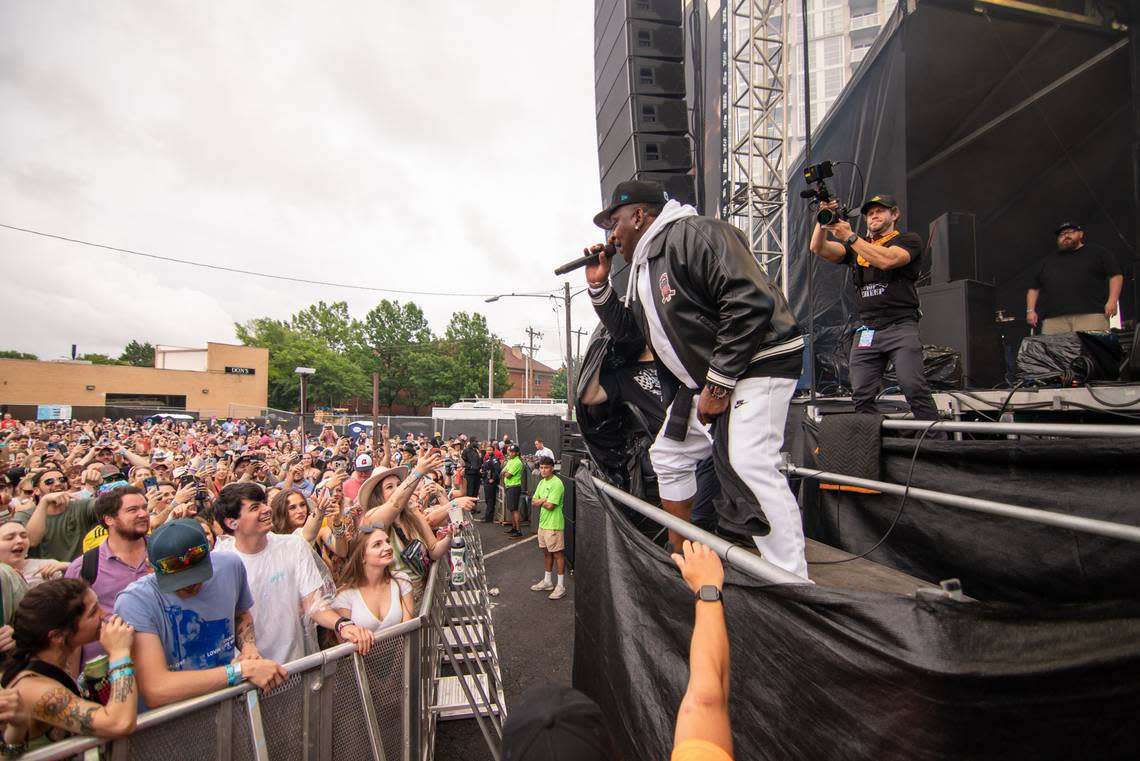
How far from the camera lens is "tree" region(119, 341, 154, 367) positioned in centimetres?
9369

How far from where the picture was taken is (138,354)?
9462 centimetres

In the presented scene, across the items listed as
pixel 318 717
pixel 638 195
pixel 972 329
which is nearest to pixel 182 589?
pixel 318 717

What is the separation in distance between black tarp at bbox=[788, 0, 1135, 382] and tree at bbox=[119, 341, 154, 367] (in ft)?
376

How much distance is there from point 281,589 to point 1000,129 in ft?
33.6

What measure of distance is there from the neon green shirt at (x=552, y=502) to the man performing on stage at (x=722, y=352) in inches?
208

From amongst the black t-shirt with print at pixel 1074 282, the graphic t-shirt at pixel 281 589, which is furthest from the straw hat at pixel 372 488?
the black t-shirt with print at pixel 1074 282

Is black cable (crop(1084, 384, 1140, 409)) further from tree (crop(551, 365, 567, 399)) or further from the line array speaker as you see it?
tree (crop(551, 365, 567, 399))

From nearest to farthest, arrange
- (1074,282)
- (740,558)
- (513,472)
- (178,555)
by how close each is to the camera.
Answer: (740,558) < (178,555) < (1074,282) < (513,472)

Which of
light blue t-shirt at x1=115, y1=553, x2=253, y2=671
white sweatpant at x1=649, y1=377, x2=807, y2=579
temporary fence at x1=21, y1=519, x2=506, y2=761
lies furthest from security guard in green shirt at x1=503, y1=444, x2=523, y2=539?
white sweatpant at x1=649, y1=377, x2=807, y2=579

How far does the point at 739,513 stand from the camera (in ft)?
6.79

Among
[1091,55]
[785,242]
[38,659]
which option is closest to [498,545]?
[785,242]

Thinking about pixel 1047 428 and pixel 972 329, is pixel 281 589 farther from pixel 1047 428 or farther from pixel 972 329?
pixel 972 329

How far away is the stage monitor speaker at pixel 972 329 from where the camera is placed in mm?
4824

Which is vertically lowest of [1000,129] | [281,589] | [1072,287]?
[281,589]
